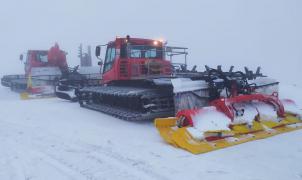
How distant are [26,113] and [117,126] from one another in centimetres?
404

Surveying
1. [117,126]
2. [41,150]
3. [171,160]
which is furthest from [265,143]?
[41,150]

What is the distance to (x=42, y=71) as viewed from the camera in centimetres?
1720

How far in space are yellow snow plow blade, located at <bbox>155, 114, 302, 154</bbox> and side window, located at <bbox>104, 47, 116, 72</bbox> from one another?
4.35 m

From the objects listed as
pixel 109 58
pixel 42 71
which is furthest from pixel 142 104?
pixel 42 71

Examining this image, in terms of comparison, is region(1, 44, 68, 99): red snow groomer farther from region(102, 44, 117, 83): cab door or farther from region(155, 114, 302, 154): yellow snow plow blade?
region(155, 114, 302, 154): yellow snow plow blade

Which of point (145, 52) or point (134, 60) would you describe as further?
point (145, 52)

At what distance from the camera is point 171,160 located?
4680mm

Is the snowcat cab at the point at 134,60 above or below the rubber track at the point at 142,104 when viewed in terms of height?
above

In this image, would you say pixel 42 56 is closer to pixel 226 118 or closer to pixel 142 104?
pixel 142 104

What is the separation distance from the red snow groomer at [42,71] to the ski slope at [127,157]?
8.85 m

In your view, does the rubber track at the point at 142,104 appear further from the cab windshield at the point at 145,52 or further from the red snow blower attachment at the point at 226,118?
the cab windshield at the point at 145,52

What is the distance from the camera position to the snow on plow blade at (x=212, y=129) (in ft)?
17.2

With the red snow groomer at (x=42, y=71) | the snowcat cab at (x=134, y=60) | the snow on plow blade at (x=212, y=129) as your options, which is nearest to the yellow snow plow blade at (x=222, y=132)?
the snow on plow blade at (x=212, y=129)

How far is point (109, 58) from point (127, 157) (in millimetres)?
5651
